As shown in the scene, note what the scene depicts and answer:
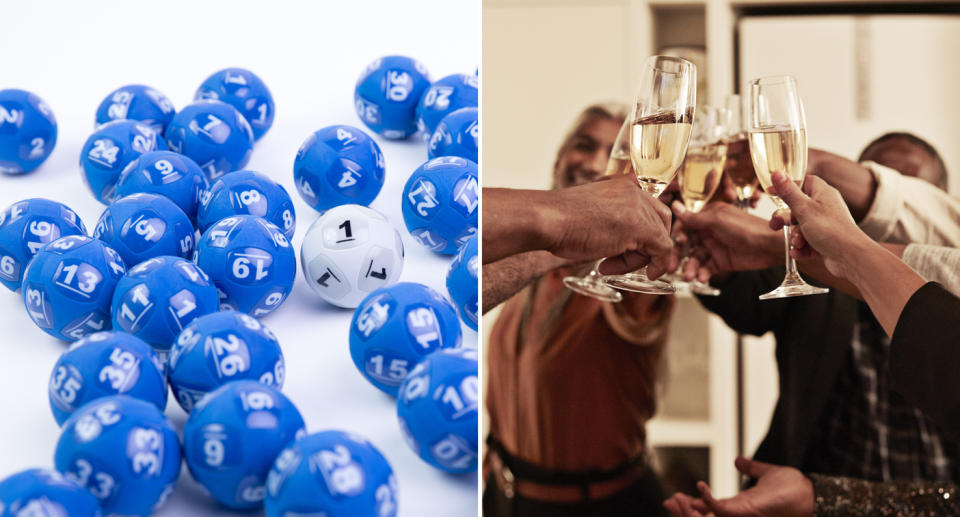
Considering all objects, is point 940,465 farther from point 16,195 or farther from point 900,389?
point 16,195

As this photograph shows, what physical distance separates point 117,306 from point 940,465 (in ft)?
4.12

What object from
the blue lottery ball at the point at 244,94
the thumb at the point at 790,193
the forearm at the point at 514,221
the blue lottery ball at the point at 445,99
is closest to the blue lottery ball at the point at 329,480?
the forearm at the point at 514,221

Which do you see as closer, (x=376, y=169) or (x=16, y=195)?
(x=376, y=169)

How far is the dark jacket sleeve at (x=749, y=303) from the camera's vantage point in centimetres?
145

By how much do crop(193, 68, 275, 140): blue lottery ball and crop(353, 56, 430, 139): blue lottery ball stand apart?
6.2 inches

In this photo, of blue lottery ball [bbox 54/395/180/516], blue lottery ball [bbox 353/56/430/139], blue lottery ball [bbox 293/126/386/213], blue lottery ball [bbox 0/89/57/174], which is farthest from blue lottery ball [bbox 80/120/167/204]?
blue lottery ball [bbox 54/395/180/516]

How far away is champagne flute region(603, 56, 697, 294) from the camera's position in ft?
2.66

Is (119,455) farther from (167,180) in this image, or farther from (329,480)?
(167,180)

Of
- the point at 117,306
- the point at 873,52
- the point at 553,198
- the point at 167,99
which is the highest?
the point at 873,52

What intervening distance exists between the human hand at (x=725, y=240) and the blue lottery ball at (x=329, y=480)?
612mm

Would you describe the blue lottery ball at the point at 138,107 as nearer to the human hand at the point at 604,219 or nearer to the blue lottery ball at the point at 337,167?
the blue lottery ball at the point at 337,167

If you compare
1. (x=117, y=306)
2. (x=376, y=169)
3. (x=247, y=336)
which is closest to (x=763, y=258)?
(x=376, y=169)

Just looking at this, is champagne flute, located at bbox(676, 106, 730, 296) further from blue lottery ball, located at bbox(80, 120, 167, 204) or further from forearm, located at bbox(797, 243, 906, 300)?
blue lottery ball, located at bbox(80, 120, 167, 204)

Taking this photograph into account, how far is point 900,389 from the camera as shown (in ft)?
2.76
